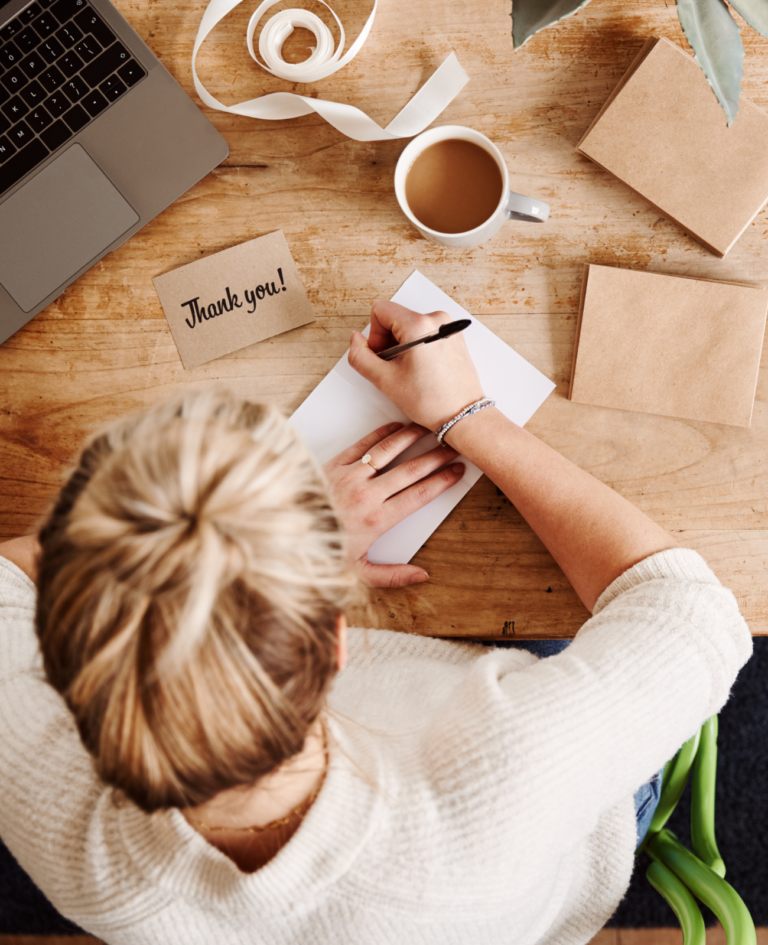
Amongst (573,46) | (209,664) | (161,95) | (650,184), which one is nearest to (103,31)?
(161,95)

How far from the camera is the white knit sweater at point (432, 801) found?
0.51m

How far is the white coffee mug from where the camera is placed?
68 centimetres

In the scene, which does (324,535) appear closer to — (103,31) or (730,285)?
(730,285)

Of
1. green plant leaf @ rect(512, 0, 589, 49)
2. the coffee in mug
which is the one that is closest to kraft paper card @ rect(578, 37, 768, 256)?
the coffee in mug

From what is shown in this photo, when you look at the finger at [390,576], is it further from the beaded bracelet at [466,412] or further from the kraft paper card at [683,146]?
the kraft paper card at [683,146]

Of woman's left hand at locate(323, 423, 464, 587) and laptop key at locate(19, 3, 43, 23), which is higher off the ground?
laptop key at locate(19, 3, 43, 23)

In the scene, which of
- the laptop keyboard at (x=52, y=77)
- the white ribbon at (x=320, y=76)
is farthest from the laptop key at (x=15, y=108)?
the white ribbon at (x=320, y=76)

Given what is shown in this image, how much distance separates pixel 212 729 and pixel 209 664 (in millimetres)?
42

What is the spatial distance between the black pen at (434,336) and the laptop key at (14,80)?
0.52m

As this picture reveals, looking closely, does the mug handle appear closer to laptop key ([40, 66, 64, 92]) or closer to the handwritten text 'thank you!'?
the handwritten text 'thank you!'

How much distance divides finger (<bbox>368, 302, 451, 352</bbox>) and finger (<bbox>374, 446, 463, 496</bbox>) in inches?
5.3

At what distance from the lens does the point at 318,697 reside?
0.44 metres

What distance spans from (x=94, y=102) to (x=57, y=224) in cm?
15

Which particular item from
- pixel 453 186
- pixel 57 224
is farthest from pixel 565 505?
pixel 57 224
